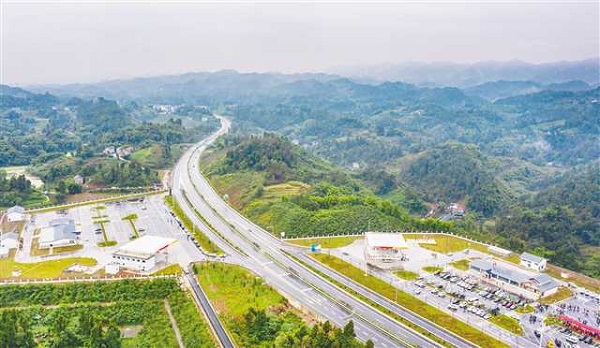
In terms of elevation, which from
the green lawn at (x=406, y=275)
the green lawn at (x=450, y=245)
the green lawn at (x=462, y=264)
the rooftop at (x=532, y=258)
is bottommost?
the green lawn at (x=450, y=245)

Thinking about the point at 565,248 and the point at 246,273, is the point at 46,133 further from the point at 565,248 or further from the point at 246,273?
the point at 565,248

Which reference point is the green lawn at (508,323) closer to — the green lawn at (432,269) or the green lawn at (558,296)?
the green lawn at (558,296)

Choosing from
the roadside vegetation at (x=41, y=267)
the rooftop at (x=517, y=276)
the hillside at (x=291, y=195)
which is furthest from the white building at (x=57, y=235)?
the rooftop at (x=517, y=276)

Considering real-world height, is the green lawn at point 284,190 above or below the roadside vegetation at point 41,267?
above

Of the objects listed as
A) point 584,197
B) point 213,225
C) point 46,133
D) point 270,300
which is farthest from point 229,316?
point 46,133

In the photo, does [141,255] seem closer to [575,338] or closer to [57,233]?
[57,233]

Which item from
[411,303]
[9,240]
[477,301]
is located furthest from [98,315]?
[477,301]

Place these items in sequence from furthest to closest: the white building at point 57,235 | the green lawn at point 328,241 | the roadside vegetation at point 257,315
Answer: the green lawn at point 328,241 → the white building at point 57,235 → the roadside vegetation at point 257,315
